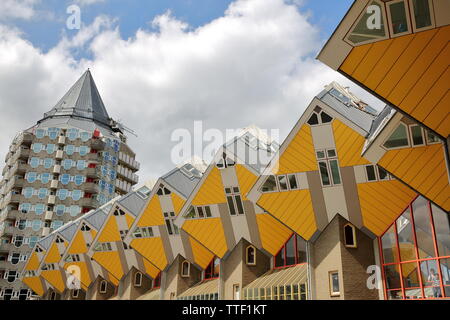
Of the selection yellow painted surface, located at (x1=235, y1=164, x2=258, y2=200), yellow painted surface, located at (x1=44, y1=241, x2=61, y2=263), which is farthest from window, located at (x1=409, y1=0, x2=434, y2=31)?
yellow painted surface, located at (x1=44, y1=241, x2=61, y2=263)

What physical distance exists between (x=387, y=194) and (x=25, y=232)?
229 feet

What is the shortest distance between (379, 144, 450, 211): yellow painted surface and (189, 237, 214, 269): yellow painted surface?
70.1ft

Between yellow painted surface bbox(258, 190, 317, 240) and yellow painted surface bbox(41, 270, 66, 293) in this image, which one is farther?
yellow painted surface bbox(41, 270, 66, 293)

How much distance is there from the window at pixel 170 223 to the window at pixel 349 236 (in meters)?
17.1

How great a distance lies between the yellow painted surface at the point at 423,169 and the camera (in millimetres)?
17344

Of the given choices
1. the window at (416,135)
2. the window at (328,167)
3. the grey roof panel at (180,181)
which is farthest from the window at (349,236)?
the grey roof panel at (180,181)

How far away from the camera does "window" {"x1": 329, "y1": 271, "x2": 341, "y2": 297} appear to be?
2348 centimetres

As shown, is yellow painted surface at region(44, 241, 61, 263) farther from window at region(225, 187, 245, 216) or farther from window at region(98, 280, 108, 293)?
window at region(225, 187, 245, 216)

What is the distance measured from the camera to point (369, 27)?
13500 millimetres

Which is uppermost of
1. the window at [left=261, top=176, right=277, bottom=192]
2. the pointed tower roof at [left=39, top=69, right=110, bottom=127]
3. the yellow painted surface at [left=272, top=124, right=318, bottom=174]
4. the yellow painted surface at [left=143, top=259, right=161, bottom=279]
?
the pointed tower roof at [left=39, top=69, right=110, bottom=127]

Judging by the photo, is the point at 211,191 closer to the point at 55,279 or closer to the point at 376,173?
the point at 376,173

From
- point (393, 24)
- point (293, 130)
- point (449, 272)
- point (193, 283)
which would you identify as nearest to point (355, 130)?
point (293, 130)

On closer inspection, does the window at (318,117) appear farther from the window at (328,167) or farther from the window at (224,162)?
the window at (224,162)
